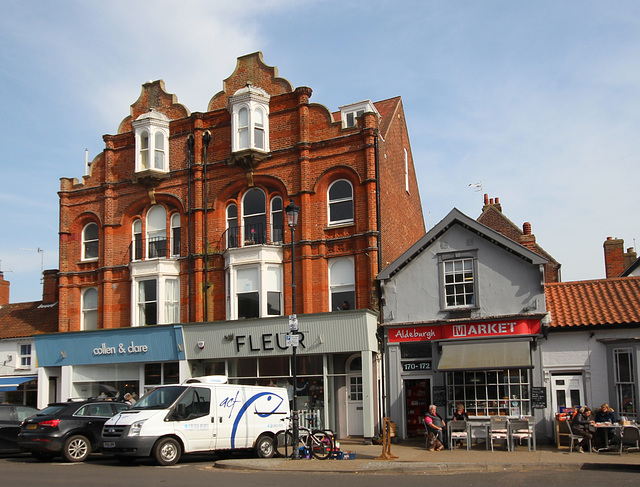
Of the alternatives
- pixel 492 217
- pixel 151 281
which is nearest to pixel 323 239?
pixel 151 281

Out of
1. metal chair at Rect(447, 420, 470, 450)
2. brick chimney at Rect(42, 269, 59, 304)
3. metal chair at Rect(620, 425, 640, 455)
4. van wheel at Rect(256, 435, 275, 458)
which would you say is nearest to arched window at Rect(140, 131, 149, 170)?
brick chimney at Rect(42, 269, 59, 304)

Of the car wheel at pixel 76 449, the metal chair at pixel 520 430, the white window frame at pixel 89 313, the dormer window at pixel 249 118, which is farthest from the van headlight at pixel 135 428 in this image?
the white window frame at pixel 89 313

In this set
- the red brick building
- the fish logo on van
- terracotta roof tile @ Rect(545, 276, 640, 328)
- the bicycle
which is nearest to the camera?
the bicycle

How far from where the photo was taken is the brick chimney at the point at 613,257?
32.6 metres

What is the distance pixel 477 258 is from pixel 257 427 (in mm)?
9408

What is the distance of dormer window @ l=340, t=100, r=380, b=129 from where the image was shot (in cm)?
2714

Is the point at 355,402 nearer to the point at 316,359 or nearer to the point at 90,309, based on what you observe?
the point at 316,359

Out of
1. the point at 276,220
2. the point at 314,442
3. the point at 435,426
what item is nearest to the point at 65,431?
the point at 314,442

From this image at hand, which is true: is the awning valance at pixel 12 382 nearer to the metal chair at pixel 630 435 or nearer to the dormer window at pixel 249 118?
the dormer window at pixel 249 118

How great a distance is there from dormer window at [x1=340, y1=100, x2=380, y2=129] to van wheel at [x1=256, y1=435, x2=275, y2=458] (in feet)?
42.1

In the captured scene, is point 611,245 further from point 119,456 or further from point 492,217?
point 119,456

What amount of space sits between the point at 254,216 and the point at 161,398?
1124 centimetres

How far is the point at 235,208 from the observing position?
27.9 metres

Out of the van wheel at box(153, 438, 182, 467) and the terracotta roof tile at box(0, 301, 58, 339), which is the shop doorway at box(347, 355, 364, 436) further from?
the terracotta roof tile at box(0, 301, 58, 339)
